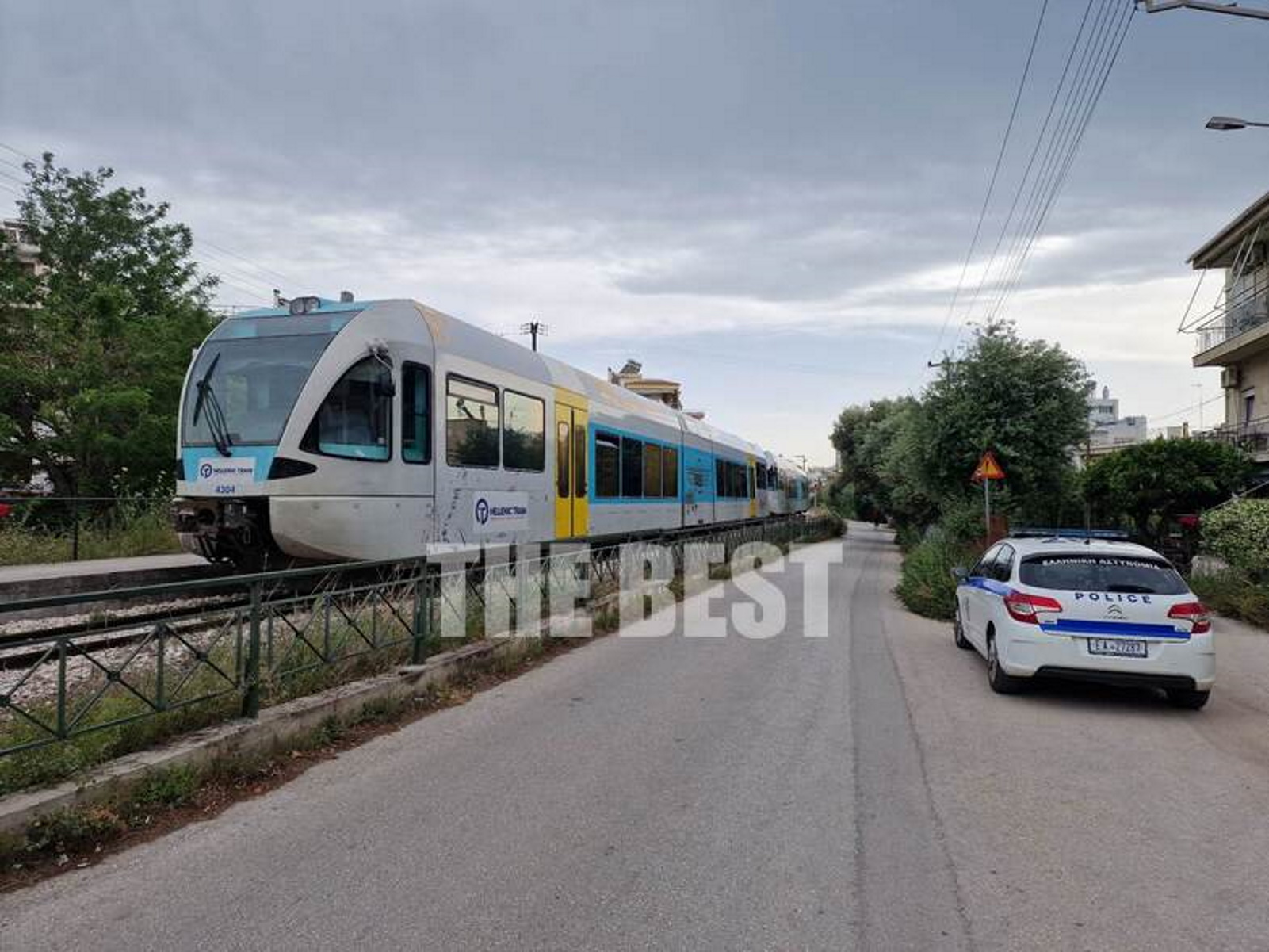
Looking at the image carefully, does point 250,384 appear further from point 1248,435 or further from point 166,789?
point 1248,435

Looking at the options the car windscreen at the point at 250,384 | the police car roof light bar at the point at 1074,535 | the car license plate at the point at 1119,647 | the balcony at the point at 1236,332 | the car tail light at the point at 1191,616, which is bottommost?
the car license plate at the point at 1119,647

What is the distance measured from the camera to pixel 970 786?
516 centimetres

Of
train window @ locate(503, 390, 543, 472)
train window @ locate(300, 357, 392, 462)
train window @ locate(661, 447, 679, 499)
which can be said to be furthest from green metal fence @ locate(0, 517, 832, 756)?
train window @ locate(661, 447, 679, 499)

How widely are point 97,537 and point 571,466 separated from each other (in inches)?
351

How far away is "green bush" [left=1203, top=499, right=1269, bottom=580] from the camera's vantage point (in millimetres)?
12820

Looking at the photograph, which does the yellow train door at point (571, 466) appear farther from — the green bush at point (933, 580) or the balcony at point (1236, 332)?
the balcony at point (1236, 332)

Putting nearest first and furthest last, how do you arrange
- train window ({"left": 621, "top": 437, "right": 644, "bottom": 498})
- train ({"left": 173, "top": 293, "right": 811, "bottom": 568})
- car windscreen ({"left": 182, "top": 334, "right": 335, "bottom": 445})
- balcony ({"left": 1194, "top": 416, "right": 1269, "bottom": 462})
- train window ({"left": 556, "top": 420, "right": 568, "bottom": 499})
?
train ({"left": 173, "top": 293, "right": 811, "bottom": 568}) → car windscreen ({"left": 182, "top": 334, "right": 335, "bottom": 445}) → train window ({"left": 556, "top": 420, "right": 568, "bottom": 499}) → train window ({"left": 621, "top": 437, "right": 644, "bottom": 498}) → balcony ({"left": 1194, "top": 416, "right": 1269, "bottom": 462})

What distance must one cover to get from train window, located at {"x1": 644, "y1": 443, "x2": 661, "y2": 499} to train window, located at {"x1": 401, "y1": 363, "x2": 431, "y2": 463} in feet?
24.4

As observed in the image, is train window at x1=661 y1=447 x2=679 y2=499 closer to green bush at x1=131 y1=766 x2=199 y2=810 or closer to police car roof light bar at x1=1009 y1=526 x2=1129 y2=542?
police car roof light bar at x1=1009 y1=526 x2=1129 y2=542

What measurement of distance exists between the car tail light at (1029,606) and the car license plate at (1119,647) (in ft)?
1.35

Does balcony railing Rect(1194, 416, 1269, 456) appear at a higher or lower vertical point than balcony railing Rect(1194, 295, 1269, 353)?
lower

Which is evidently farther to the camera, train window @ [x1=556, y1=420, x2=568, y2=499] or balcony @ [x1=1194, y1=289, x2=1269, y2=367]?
balcony @ [x1=1194, y1=289, x2=1269, y2=367]

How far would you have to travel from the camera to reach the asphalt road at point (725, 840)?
3354 mm

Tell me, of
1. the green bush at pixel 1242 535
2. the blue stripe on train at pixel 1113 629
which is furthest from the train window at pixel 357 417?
the green bush at pixel 1242 535
